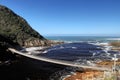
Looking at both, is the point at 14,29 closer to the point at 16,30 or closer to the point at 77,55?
the point at 16,30

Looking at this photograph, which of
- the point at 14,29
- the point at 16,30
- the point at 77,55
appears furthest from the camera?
the point at 14,29

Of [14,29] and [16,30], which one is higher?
[14,29]

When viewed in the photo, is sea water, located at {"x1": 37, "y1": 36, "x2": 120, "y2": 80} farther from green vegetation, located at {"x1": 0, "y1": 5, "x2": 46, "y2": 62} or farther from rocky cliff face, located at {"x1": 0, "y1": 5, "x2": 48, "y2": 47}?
rocky cliff face, located at {"x1": 0, "y1": 5, "x2": 48, "y2": 47}

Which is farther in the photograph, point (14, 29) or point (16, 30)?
point (14, 29)

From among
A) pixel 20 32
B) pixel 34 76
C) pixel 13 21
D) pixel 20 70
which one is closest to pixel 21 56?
pixel 20 70

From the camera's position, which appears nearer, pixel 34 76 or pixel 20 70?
pixel 34 76

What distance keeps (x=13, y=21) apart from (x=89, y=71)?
71720mm

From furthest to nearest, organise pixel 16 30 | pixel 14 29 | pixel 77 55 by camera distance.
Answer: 1. pixel 14 29
2. pixel 16 30
3. pixel 77 55

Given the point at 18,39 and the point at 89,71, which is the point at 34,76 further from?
the point at 18,39

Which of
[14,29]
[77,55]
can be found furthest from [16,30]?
[77,55]

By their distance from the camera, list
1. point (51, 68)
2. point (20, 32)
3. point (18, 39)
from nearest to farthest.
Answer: point (51, 68)
point (18, 39)
point (20, 32)

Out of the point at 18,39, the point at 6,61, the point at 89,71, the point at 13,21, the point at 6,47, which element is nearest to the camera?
the point at 89,71

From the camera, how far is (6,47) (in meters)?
51.8

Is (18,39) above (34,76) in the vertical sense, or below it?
above
